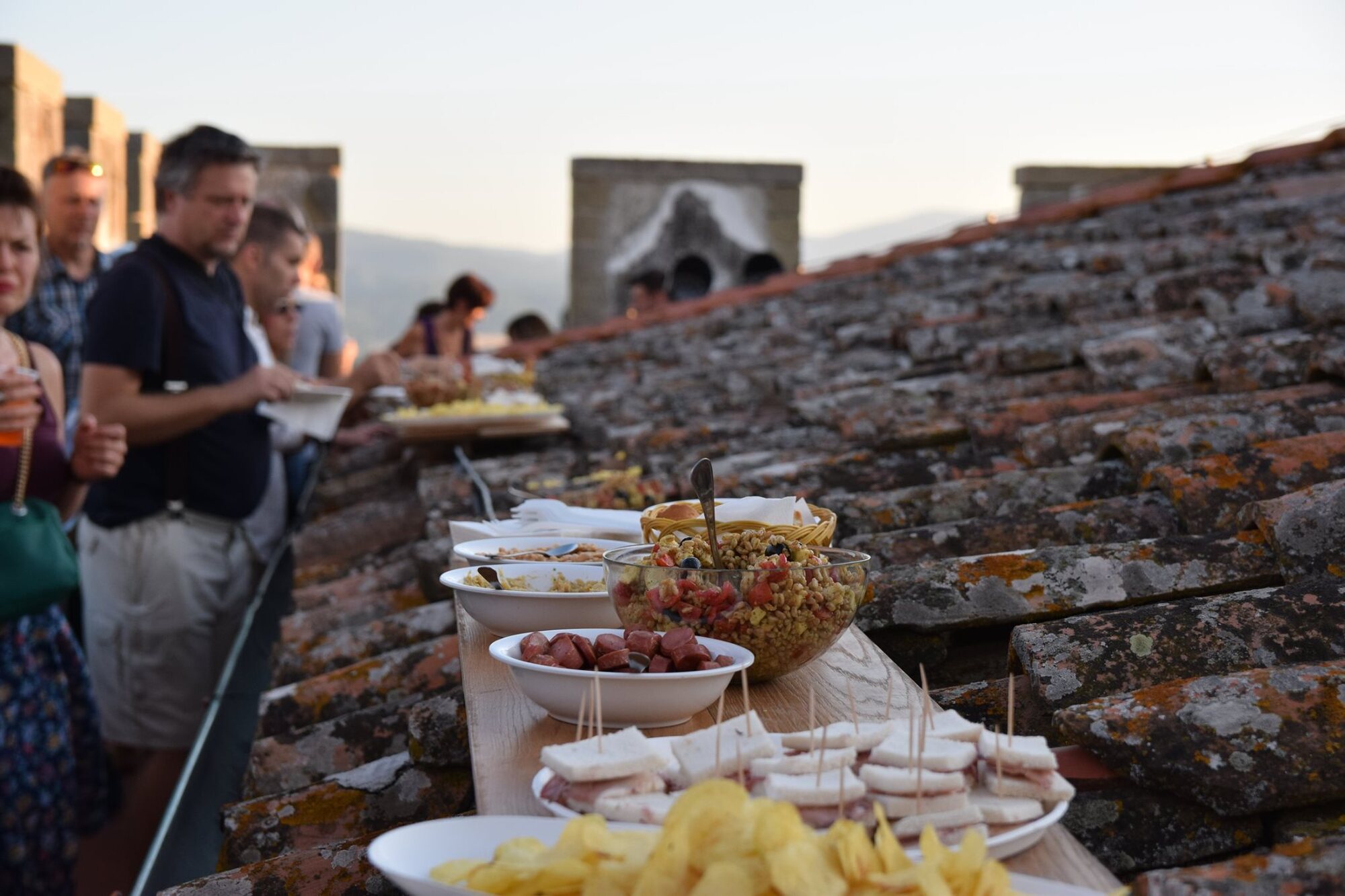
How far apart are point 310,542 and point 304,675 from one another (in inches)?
56.0

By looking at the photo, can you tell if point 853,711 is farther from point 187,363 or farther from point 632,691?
point 187,363

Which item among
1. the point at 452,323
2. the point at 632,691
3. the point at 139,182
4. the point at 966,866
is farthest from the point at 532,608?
the point at 139,182

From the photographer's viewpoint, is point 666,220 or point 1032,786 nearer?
point 1032,786

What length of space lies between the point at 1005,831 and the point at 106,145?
404 inches

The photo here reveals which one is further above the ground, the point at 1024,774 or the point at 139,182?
the point at 139,182

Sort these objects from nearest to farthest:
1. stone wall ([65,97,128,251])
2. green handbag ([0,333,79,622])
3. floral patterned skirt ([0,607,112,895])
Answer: green handbag ([0,333,79,622]), floral patterned skirt ([0,607,112,895]), stone wall ([65,97,128,251])

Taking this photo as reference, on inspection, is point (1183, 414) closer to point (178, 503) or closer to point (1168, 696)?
point (1168, 696)

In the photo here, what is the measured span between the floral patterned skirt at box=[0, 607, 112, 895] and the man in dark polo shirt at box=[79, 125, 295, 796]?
61 cm

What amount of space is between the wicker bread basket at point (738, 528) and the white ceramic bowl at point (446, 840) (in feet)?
2.13

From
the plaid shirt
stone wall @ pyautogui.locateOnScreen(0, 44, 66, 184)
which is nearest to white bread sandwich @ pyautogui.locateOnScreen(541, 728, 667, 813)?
the plaid shirt

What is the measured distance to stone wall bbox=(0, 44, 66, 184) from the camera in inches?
337

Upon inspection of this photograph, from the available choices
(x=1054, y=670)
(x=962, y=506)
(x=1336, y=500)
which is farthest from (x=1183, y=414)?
(x=1054, y=670)

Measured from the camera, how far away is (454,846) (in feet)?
3.68

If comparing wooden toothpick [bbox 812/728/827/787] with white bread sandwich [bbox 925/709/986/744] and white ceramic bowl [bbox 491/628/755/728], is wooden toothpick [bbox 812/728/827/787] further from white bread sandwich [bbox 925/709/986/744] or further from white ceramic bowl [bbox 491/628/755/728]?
white ceramic bowl [bbox 491/628/755/728]
